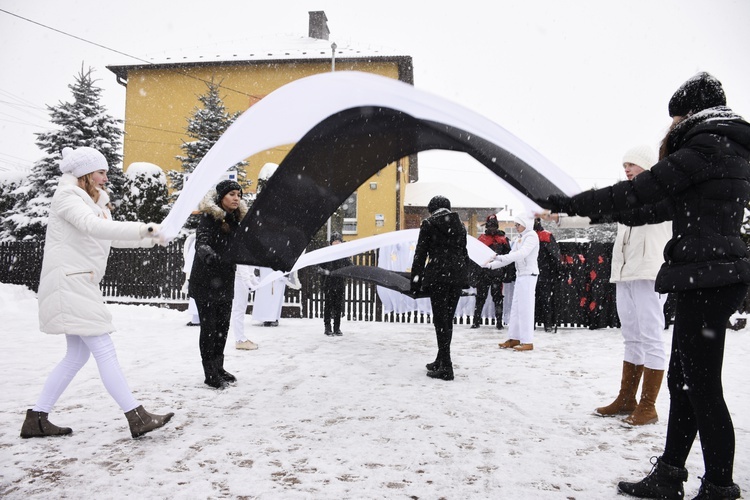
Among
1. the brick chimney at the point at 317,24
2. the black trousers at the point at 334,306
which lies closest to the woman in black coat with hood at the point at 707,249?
the black trousers at the point at 334,306

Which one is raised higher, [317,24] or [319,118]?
[317,24]

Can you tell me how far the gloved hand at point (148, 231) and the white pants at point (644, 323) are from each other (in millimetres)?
3555

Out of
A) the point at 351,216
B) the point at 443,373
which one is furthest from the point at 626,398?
the point at 351,216

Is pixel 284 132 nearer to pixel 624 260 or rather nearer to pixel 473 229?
pixel 624 260

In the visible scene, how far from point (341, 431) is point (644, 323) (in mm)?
2518

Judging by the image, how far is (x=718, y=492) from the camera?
2.23m

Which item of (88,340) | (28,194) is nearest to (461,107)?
(88,340)

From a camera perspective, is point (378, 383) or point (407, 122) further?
point (378, 383)

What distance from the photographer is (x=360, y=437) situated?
345 centimetres

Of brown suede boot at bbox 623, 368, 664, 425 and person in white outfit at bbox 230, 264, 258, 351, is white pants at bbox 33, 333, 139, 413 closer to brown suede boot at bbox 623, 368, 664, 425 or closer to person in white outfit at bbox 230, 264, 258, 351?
person in white outfit at bbox 230, 264, 258, 351

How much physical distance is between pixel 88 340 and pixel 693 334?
3.55 m

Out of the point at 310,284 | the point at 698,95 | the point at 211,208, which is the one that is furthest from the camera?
the point at 310,284

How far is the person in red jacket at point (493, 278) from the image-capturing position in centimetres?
970

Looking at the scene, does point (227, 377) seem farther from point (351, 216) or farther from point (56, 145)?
point (351, 216)
